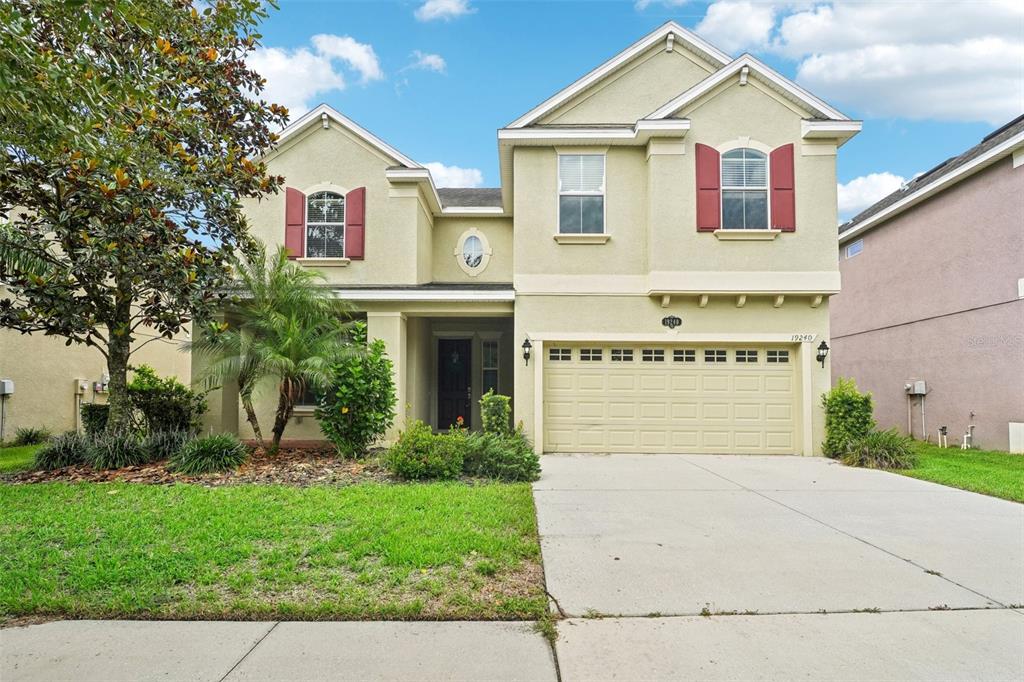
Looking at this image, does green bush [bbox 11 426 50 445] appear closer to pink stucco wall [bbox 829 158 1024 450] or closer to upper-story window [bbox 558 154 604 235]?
upper-story window [bbox 558 154 604 235]

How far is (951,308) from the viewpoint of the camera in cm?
1330

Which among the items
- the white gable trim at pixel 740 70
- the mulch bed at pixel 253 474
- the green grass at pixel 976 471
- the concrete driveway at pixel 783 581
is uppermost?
the white gable trim at pixel 740 70

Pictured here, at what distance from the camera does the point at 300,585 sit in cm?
407

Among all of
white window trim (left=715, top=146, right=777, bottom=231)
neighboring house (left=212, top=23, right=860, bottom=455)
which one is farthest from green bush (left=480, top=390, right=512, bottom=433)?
white window trim (left=715, top=146, right=777, bottom=231)

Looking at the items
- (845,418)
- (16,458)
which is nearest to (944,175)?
(845,418)

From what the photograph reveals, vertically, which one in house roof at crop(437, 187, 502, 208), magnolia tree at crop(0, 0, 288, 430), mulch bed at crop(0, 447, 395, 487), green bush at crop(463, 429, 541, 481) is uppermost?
house roof at crop(437, 187, 502, 208)

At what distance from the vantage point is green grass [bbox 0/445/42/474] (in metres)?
8.78

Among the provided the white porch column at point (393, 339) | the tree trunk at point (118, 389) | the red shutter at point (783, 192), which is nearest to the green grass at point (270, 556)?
the tree trunk at point (118, 389)

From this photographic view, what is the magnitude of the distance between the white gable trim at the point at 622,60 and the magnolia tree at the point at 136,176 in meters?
4.64

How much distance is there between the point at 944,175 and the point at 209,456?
15988mm

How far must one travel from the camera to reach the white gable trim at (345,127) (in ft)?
38.7

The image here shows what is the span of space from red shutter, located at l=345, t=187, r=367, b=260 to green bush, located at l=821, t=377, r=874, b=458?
9578 mm

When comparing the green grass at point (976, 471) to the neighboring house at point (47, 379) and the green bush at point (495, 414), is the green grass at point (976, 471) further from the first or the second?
the neighboring house at point (47, 379)

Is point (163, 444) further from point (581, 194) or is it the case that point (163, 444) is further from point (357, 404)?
point (581, 194)
